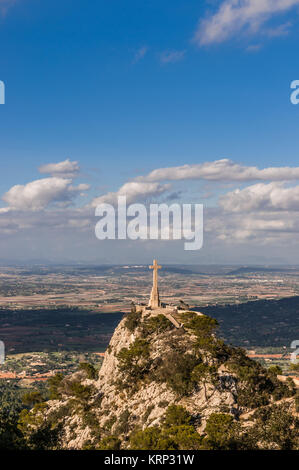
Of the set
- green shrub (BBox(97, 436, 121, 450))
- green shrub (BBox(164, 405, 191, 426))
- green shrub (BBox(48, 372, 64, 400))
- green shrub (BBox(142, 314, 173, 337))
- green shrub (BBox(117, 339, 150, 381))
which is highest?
green shrub (BBox(142, 314, 173, 337))

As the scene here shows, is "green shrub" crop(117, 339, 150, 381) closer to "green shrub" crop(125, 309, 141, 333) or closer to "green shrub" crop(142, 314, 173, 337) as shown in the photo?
"green shrub" crop(142, 314, 173, 337)

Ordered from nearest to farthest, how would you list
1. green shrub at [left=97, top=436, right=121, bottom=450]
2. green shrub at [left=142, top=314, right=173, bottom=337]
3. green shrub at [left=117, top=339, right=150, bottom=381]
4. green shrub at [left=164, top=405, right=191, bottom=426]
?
green shrub at [left=164, top=405, right=191, bottom=426] → green shrub at [left=97, top=436, right=121, bottom=450] → green shrub at [left=117, top=339, right=150, bottom=381] → green shrub at [left=142, top=314, right=173, bottom=337]

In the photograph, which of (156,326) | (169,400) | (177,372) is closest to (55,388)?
(156,326)

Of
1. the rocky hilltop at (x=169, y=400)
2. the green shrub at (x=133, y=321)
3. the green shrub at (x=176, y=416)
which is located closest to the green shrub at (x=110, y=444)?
the rocky hilltop at (x=169, y=400)

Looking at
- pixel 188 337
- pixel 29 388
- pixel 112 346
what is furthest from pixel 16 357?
pixel 188 337

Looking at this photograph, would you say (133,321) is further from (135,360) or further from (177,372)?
(177,372)

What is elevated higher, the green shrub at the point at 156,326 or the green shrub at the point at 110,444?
the green shrub at the point at 156,326

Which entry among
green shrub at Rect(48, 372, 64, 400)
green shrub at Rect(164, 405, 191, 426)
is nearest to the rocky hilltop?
green shrub at Rect(164, 405, 191, 426)

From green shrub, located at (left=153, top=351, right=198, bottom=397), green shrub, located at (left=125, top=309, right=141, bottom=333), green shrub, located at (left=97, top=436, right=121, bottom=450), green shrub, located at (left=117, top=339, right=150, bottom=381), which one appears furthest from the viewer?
green shrub, located at (left=125, top=309, right=141, bottom=333)

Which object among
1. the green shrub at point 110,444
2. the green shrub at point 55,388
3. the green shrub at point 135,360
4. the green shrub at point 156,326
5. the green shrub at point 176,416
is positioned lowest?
the green shrub at point 55,388

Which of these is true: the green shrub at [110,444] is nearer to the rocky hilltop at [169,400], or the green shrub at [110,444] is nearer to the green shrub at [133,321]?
the rocky hilltop at [169,400]
